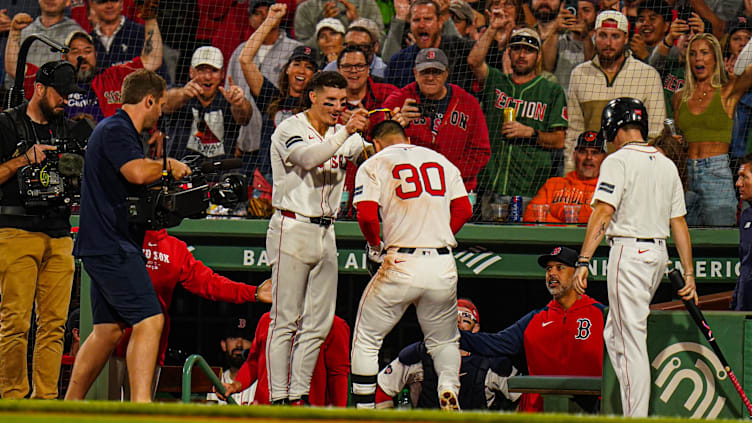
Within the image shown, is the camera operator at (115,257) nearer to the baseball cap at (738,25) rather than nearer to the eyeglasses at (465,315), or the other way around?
the eyeglasses at (465,315)

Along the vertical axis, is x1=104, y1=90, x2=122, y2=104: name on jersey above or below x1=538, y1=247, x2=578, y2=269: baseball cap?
above

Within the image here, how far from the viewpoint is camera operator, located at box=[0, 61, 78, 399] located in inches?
201

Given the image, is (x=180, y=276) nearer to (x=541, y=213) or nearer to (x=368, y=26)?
(x=541, y=213)

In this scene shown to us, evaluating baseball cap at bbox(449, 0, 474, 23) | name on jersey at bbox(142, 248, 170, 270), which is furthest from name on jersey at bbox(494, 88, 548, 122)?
name on jersey at bbox(142, 248, 170, 270)

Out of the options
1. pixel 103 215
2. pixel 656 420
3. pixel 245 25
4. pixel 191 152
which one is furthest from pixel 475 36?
pixel 656 420

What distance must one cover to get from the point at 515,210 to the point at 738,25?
9.28ft

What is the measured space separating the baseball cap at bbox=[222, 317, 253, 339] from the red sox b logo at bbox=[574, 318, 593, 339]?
2842 mm

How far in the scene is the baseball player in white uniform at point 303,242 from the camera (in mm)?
4969

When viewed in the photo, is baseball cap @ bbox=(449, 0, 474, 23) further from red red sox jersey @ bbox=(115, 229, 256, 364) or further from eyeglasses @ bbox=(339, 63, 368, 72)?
red red sox jersey @ bbox=(115, 229, 256, 364)

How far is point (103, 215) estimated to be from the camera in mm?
4207

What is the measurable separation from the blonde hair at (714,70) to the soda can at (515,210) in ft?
5.85

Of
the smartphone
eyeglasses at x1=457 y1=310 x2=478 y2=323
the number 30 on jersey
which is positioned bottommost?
eyeglasses at x1=457 y1=310 x2=478 y2=323

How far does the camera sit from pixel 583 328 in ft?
19.5

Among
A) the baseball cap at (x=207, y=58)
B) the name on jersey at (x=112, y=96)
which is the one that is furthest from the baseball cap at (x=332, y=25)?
the name on jersey at (x=112, y=96)
